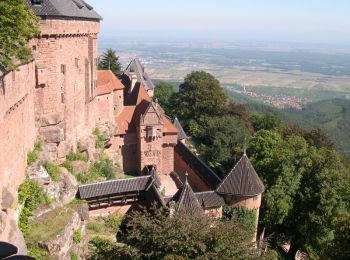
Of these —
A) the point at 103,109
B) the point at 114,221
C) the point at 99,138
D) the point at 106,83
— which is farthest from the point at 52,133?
the point at 106,83

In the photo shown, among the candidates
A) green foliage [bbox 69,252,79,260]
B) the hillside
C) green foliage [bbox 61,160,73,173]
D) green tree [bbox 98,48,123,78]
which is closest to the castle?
green foliage [bbox 61,160,73,173]

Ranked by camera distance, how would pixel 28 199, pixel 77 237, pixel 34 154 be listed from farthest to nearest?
1. pixel 34 154
2. pixel 77 237
3. pixel 28 199

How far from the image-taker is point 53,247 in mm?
20375

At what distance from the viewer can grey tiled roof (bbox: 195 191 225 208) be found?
27.2 metres

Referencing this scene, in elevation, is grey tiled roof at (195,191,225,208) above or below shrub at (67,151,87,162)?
below

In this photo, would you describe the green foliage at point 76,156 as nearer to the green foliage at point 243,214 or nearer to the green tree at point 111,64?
the green foliage at point 243,214

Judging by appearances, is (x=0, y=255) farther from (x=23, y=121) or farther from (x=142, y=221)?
(x=23, y=121)

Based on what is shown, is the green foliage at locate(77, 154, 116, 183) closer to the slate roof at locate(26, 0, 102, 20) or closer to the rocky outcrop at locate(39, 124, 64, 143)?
the rocky outcrop at locate(39, 124, 64, 143)

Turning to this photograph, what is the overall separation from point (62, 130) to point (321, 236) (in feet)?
65.8

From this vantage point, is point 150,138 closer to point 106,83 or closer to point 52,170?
point 106,83

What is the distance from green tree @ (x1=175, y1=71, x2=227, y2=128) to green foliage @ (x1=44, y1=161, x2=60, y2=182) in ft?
96.2

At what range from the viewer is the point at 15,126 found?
20.4 m

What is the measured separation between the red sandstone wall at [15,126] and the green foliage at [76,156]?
170 inches

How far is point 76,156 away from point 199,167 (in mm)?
11353
